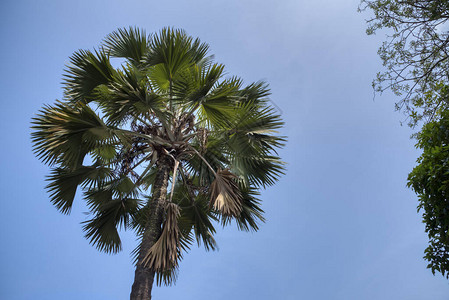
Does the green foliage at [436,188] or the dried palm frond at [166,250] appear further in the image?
the dried palm frond at [166,250]

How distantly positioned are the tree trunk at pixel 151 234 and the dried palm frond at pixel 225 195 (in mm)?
1024

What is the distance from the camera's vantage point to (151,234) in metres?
5.82

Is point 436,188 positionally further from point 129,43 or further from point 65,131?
point 129,43

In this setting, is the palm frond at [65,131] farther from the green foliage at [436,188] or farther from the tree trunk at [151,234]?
the green foliage at [436,188]

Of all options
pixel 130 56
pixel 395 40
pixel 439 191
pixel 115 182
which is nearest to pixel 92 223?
pixel 115 182

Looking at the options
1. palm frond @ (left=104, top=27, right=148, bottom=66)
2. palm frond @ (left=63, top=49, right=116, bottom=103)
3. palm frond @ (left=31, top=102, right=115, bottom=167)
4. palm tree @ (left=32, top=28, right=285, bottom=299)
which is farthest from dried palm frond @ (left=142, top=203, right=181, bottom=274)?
palm frond @ (left=104, top=27, right=148, bottom=66)

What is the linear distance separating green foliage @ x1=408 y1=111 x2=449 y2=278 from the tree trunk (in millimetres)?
3868

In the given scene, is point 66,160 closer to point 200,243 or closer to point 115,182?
point 115,182

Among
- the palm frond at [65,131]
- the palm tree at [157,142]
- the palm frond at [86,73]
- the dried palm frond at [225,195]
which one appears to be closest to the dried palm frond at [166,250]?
the palm tree at [157,142]

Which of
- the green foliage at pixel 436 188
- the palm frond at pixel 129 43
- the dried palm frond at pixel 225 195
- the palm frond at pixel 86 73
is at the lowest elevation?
the green foliage at pixel 436 188

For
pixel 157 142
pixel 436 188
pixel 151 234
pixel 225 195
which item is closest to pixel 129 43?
pixel 157 142

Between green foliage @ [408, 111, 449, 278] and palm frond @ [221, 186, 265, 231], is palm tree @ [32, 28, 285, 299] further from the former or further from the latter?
green foliage @ [408, 111, 449, 278]

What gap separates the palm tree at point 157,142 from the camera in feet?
18.8

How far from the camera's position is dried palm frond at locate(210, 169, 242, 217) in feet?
18.5
